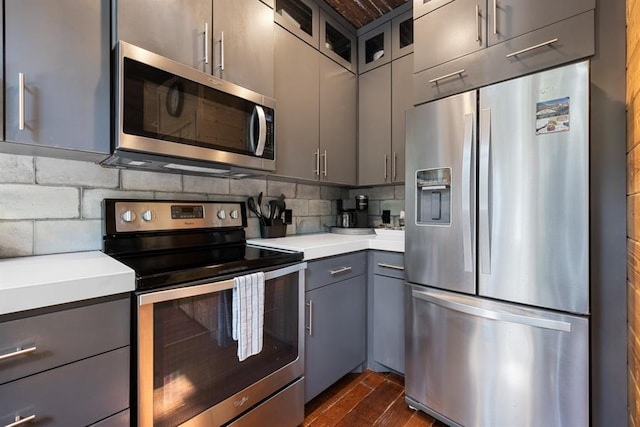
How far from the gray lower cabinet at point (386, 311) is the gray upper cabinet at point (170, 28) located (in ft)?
4.89

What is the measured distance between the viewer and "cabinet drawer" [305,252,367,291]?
159 cm

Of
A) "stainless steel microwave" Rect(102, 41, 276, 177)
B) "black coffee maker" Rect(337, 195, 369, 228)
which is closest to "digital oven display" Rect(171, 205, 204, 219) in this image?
"stainless steel microwave" Rect(102, 41, 276, 177)

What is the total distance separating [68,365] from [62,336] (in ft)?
0.28

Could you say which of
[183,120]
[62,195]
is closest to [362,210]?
[183,120]

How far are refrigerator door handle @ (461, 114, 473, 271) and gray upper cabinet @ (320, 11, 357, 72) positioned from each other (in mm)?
1307

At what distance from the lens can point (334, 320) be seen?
5.70 ft

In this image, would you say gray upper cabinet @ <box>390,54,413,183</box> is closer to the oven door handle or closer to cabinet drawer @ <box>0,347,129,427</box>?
the oven door handle

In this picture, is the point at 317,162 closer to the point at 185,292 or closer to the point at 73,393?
the point at 185,292

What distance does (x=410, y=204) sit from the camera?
1627 mm

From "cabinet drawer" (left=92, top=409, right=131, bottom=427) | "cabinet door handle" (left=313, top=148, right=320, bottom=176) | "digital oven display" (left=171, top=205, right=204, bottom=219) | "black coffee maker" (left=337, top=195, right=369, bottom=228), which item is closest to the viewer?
"cabinet drawer" (left=92, top=409, right=131, bottom=427)

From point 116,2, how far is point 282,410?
1.89 m

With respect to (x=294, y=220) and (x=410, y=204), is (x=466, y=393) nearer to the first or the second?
(x=410, y=204)

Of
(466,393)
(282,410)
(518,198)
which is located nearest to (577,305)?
(518,198)

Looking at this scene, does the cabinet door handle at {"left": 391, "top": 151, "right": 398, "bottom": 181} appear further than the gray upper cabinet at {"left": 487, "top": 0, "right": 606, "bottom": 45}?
Yes
